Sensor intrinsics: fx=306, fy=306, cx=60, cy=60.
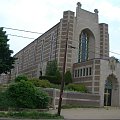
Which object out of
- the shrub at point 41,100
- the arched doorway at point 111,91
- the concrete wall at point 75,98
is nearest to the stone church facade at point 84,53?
the arched doorway at point 111,91

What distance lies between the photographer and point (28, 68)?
81875 millimetres

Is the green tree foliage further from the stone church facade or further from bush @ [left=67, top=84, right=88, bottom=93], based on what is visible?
bush @ [left=67, top=84, right=88, bottom=93]

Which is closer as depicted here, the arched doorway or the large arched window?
the arched doorway

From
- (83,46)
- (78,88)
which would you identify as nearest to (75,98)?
(78,88)

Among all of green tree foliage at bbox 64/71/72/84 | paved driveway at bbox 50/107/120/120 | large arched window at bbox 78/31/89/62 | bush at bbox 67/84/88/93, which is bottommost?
paved driveway at bbox 50/107/120/120

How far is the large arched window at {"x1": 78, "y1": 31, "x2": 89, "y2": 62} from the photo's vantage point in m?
66.3

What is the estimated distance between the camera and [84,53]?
6725cm

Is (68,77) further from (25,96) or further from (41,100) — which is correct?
(25,96)

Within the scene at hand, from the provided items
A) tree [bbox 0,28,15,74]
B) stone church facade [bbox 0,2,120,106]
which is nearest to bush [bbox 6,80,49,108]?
tree [bbox 0,28,15,74]

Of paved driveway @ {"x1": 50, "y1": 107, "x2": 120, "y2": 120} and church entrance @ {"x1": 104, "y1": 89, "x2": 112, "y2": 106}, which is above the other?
church entrance @ {"x1": 104, "y1": 89, "x2": 112, "y2": 106}

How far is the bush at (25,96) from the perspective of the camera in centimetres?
3738

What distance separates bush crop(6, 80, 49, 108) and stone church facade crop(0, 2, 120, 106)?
1686 centimetres

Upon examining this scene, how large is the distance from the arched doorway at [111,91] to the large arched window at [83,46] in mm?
10596

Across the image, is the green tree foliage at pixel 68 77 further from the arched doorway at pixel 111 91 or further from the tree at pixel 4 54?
the tree at pixel 4 54
